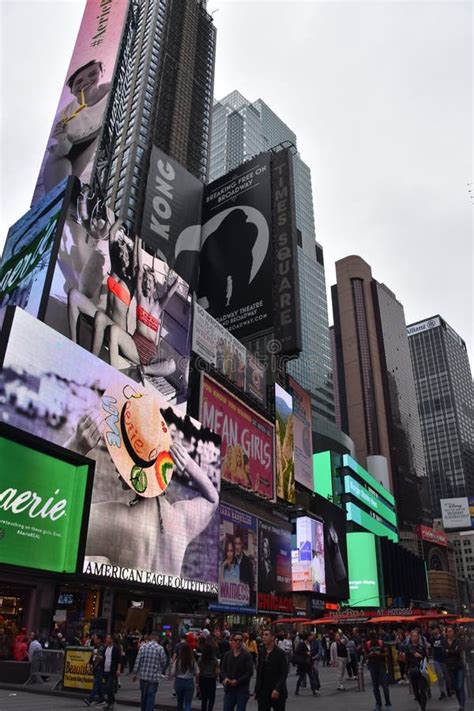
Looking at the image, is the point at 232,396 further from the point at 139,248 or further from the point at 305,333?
the point at 305,333

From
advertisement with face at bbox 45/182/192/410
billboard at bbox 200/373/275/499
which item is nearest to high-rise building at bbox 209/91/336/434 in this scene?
billboard at bbox 200/373/275/499

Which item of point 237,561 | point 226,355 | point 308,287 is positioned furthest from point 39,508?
point 308,287

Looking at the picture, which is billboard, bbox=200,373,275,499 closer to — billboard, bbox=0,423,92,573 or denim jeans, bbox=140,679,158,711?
billboard, bbox=0,423,92,573

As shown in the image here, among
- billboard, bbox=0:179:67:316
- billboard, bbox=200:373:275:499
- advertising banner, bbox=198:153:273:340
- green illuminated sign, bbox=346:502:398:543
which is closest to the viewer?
billboard, bbox=0:179:67:316

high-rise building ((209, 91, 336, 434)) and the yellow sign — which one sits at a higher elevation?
high-rise building ((209, 91, 336, 434))

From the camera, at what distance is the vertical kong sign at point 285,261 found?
4694cm

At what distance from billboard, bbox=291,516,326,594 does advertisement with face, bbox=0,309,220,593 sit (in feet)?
76.3

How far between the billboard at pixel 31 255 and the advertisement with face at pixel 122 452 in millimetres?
4783

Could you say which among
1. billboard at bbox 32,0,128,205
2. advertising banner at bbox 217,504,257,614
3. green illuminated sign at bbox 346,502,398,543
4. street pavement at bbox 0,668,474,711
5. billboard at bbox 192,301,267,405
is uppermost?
billboard at bbox 32,0,128,205

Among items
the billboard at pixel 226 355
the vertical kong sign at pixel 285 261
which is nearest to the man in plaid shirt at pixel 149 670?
the billboard at pixel 226 355

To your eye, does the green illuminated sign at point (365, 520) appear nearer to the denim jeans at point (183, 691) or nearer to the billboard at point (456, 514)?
the billboard at point (456, 514)

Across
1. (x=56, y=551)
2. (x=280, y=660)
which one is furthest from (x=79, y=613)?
(x=280, y=660)

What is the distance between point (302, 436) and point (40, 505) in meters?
41.2

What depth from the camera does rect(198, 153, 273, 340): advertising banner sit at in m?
48.3
